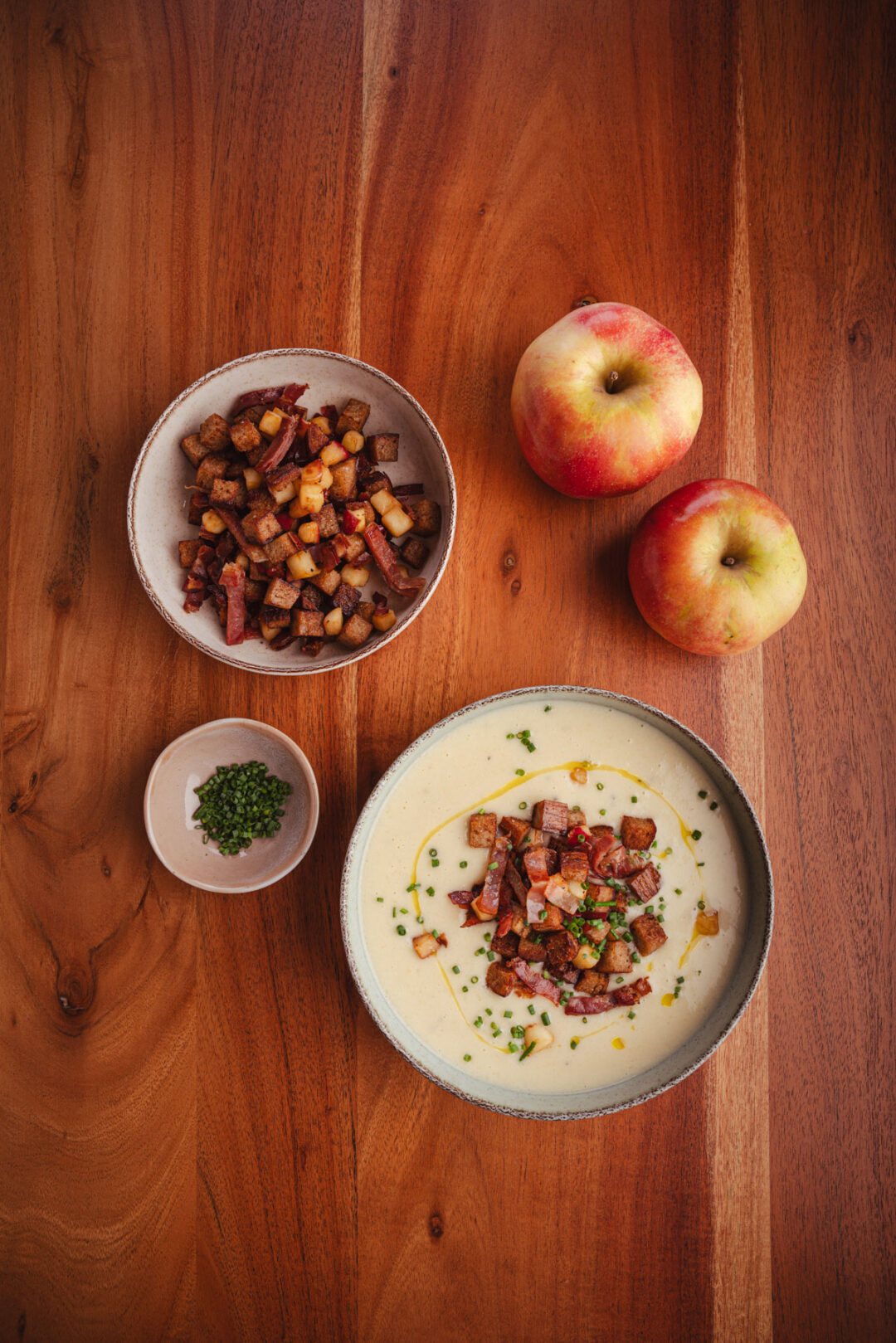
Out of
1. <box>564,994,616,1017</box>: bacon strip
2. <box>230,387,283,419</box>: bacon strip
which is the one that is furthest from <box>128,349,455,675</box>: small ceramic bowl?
<box>564,994,616,1017</box>: bacon strip

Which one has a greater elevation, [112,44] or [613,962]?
[112,44]

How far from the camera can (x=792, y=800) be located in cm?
158

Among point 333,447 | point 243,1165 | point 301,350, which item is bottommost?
point 243,1165

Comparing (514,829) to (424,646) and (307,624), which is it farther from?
(307,624)

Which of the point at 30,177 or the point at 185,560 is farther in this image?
the point at 30,177

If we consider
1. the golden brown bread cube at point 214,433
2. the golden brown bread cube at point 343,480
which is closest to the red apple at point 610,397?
the golden brown bread cube at point 343,480

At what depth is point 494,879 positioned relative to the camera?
4.68 ft

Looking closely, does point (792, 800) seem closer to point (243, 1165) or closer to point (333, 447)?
point (333, 447)

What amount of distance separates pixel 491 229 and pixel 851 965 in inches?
63.1

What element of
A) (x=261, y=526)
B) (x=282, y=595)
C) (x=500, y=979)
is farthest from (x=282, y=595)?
(x=500, y=979)

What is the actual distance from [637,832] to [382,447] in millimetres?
831

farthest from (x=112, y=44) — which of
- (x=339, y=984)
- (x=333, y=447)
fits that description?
(x=339, y=984)

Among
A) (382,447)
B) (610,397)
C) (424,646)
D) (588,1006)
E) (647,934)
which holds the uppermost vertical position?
(610,397)

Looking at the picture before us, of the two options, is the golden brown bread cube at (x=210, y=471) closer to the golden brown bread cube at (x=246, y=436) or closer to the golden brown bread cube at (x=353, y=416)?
the golden brown bread cube at (x=246, y=436)
